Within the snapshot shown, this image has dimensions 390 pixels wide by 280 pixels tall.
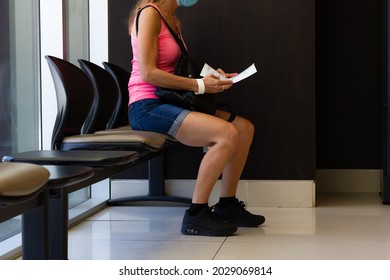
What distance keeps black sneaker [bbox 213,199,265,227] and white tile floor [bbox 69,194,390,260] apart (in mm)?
58

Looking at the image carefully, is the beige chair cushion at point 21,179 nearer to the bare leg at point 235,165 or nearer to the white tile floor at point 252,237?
the white tile floor at point 252,237

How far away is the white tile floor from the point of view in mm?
2869

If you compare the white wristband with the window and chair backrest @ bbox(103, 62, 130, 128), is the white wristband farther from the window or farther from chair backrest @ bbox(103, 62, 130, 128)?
the window

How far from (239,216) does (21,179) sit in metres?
2.07

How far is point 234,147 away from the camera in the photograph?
3.30m

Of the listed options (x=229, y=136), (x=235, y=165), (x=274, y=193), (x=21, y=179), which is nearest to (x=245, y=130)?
(x=235, y=165)

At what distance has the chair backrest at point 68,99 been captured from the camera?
9.86 feet

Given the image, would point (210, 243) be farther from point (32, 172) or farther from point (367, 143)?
point (367, 143)

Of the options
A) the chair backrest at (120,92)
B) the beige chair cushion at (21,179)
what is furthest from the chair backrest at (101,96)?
the beige chair cushion at (21,179)

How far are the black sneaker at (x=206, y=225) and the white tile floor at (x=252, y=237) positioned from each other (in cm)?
4

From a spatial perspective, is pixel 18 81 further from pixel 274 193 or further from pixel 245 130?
pixel 274 193

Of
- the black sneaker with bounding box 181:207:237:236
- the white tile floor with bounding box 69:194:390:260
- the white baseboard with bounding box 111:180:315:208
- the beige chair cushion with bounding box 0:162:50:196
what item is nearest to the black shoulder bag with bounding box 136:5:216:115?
the black sneaker with bounding box 181:207:237:236

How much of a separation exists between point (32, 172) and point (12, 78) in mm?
1588

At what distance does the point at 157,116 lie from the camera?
3330mm
